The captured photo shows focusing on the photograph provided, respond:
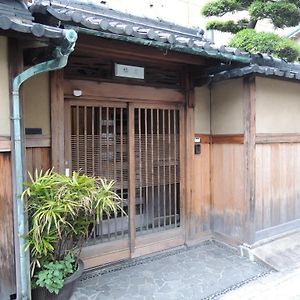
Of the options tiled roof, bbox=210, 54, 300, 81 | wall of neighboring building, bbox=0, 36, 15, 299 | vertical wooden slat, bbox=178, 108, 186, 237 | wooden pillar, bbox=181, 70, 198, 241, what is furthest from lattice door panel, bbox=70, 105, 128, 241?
tiled roof, bbox=210, 54, 300, 81

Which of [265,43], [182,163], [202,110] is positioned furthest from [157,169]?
[265,43]

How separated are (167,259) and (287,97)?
425 centimetres

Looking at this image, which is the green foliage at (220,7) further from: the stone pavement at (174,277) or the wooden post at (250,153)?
the stone pavement at (174,277)

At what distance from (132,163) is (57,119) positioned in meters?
1.61

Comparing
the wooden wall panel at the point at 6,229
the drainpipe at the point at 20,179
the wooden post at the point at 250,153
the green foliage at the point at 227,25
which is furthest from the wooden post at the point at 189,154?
the wooden wall panel at the point at 6,229

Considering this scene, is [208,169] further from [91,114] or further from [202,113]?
[91,114]

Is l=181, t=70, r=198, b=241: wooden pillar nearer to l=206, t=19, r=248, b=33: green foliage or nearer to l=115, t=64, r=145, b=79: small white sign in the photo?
l=115, t=64, r=145, b=79: small white sign

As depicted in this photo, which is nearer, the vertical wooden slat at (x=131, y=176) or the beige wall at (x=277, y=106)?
the vertical wooden slat at (x=131, y=176)

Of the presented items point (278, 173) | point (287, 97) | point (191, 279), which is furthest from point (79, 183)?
point (287, 97)

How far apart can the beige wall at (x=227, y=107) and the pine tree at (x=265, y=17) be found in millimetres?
1692

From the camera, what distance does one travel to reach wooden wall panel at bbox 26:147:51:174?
4.60 metres

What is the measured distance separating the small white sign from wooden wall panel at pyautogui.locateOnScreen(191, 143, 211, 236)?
2084 mm

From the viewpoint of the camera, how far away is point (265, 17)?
7625 millimetres

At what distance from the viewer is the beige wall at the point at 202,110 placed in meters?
6.54
